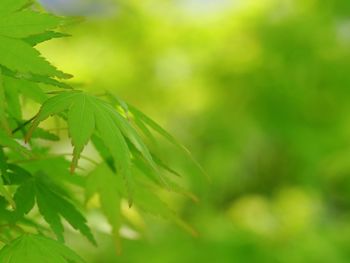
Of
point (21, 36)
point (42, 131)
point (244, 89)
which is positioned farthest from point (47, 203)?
point (244, 89)

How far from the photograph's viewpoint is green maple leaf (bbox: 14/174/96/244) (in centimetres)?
87

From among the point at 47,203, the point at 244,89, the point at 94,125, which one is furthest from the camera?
the point at 244,89

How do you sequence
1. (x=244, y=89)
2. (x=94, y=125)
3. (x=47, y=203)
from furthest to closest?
(x=244, y=89), (x=47, y=203), (x=94, y=125)

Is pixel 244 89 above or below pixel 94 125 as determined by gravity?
above

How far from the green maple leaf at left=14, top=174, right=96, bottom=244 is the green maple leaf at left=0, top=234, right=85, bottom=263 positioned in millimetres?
66

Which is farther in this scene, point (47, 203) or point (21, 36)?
point (47, 203)

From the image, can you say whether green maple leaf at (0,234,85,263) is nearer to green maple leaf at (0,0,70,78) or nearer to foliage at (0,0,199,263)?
foliage at (0,0,199,263)

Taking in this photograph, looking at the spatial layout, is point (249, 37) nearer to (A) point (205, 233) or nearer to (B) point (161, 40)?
(B) point (161, 40)

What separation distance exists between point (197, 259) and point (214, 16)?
1047mm

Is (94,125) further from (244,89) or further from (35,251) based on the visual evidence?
(244,89)

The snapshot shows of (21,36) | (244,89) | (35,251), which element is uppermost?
(244,89)

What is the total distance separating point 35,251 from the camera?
2.56 feet

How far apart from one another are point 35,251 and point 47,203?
0.41 ft

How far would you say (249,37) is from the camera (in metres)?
3.77
